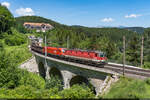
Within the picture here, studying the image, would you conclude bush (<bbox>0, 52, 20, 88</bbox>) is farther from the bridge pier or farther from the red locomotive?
the red locomotive

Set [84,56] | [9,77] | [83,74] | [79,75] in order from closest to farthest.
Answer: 1. [83,74]
2. [79,75]
3. [9,77]
4. [84,56]

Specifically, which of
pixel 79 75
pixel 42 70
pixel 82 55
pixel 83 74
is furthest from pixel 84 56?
pixel 42 70

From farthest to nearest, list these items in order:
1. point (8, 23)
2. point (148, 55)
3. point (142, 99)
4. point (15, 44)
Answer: point (8, 23), point (15, 44), point (148, 55), point (142, 99)

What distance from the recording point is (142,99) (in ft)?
35.8

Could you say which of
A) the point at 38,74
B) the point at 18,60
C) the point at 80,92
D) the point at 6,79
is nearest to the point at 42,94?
the point at 80,92

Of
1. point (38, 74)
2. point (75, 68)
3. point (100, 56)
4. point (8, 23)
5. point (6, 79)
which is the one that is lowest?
point (38, 74)

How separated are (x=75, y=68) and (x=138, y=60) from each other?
75.3 feet

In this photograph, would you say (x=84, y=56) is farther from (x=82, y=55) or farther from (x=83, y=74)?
(x=83, y=74)

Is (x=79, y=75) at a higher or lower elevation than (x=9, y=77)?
higher

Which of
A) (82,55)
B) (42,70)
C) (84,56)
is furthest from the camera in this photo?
(42,70)

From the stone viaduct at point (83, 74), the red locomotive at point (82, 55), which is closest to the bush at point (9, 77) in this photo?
the stone viaduct at point (83, 74)

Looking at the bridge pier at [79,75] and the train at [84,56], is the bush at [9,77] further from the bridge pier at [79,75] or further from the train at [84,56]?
the train at [84,56]

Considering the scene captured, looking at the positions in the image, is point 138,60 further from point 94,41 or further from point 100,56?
point 94,41

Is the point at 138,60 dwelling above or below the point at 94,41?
below
